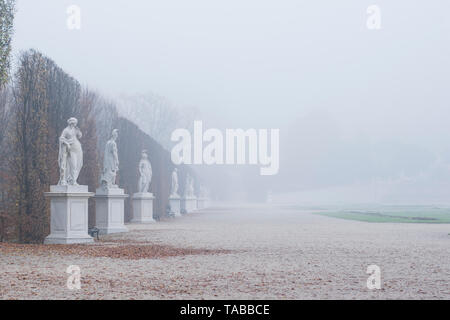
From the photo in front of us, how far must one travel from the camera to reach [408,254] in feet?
48.7

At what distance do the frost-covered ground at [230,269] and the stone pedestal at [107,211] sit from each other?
5106 mm

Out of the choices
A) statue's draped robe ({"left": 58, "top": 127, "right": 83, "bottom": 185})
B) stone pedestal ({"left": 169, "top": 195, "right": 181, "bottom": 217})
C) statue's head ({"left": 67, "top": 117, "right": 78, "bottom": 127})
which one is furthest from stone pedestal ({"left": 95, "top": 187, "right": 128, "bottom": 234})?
stone pedestal ({"left": 169, "top": 195, "right": 181, "bottom": 217})

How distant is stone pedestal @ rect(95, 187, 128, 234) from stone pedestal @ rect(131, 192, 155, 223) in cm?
744

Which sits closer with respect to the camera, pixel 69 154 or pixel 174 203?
pixel 69 154

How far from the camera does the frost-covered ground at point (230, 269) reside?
902 centimetres

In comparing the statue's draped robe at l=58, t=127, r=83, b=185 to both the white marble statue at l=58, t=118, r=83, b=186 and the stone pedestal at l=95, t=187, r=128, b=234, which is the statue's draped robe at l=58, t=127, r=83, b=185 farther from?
the stone pedestal at l=95, t=187, r=128, b=234

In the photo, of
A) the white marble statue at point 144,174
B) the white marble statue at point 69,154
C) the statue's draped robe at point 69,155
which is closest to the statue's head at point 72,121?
the white marble statue at point 69,154

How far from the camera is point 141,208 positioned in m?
32.2

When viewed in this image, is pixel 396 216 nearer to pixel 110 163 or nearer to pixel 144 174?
pixel 144 174

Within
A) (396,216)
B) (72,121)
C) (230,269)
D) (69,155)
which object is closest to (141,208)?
(69,155)

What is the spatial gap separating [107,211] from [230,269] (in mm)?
13261

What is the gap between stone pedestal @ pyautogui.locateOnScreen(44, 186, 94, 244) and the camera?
58.6 feet
